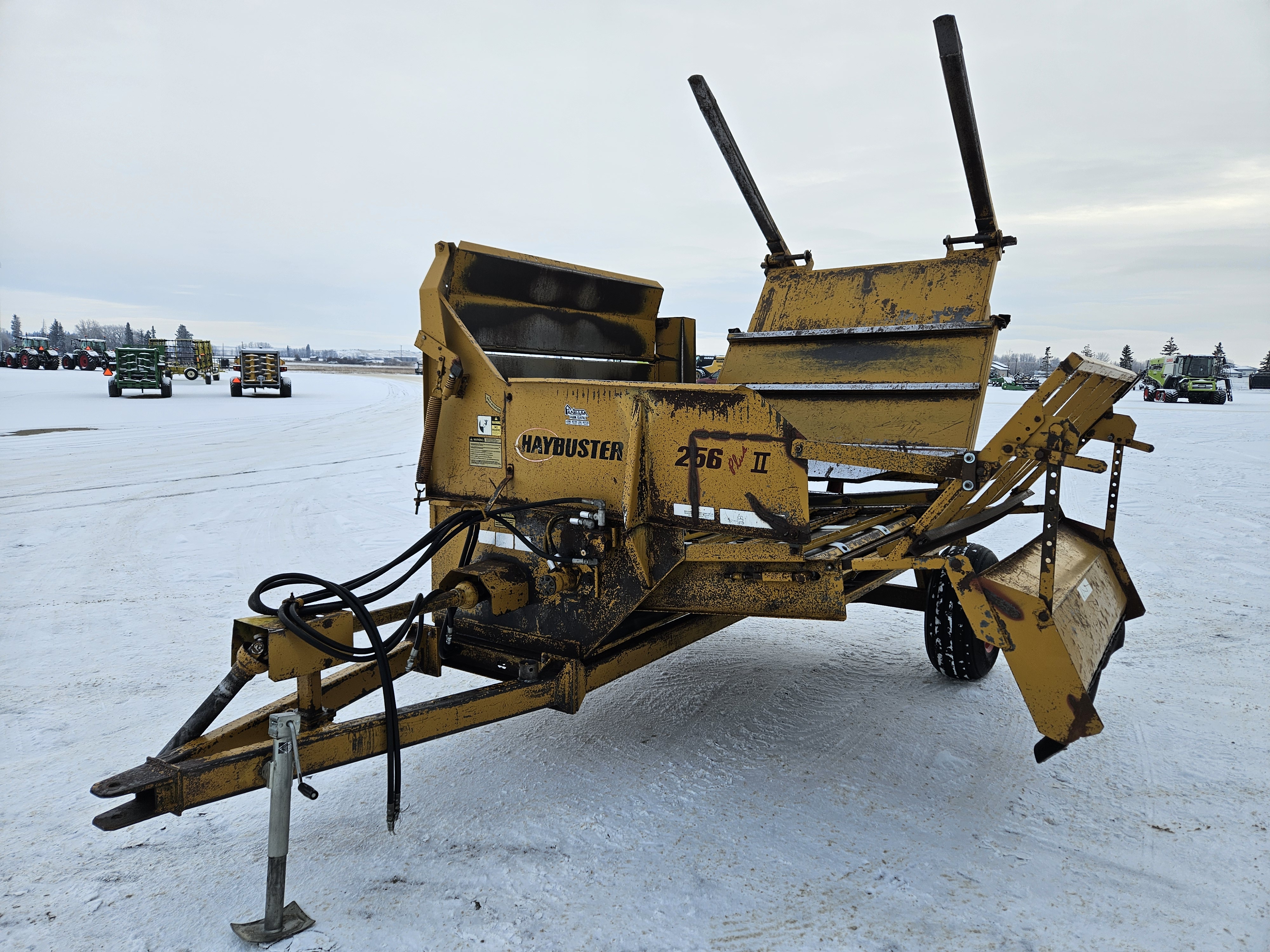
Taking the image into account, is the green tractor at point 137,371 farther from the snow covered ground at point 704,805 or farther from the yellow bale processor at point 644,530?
the yellow bale processor at point 644,530

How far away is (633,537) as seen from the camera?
11.1ft

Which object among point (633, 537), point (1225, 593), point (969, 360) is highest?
point (969, 360)

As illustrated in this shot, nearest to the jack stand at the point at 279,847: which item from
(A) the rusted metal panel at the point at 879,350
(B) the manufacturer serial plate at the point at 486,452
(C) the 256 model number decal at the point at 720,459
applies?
(B) the manufacturer serial plate at the point at 486,452

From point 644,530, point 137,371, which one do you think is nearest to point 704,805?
point 644,530

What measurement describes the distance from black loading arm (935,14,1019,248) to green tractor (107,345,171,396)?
26.9 meters

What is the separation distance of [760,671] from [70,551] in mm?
5839

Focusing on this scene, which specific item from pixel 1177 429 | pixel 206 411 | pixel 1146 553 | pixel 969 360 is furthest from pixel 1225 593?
pixel 206 411

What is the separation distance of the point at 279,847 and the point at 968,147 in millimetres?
4919

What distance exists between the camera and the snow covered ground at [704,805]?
258 cm

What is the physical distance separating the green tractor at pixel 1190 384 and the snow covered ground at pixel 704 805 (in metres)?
33.2

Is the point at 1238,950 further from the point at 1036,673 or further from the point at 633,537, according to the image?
the point at 633,537

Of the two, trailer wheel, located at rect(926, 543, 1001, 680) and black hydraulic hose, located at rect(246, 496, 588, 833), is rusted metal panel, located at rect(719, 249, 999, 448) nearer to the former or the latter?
trailer wheel, located at rect(926, 543, 1001, 680)

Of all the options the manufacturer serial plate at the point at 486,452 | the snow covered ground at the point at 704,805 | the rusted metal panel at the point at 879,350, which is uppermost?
the rusted metal panel at the point at 879,350

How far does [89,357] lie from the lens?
41250mm
